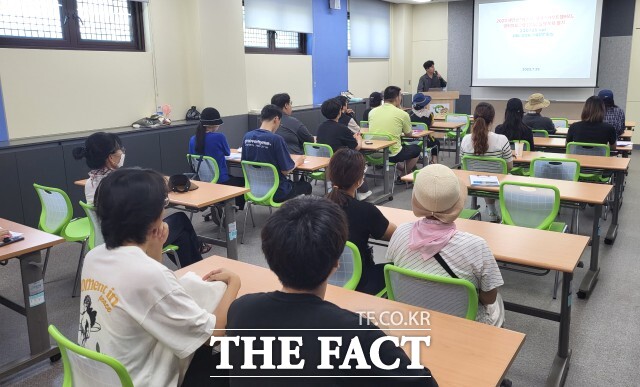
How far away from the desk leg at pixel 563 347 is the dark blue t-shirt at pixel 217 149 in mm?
3243

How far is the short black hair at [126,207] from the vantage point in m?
1.52

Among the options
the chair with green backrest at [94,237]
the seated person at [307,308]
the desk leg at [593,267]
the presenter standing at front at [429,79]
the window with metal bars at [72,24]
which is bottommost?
the desk leg at [593,267]

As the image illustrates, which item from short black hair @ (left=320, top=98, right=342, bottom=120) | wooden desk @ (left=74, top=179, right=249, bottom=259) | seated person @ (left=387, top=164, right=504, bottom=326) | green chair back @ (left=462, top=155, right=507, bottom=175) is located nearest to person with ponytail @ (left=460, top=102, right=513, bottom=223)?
green chair back @ (left=462, top=155, right=507, bottom=175)

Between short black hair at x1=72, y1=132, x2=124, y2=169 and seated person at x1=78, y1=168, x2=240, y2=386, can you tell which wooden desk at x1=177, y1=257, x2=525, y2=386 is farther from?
short black hair at x1=72, y1=132, x2=124, y2=169

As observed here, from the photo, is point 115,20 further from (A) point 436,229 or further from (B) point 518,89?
(B) point 518,89

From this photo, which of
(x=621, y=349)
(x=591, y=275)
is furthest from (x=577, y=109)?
(x=621, y=349)

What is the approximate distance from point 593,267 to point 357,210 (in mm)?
2219

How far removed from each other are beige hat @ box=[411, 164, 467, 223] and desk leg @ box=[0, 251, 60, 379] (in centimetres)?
202

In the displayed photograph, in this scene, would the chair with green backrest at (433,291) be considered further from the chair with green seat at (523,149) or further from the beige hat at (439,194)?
the chair with green seat at (523,149)

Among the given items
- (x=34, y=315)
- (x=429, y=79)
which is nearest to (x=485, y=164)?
(x=34, y=315)

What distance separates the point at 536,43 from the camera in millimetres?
9758

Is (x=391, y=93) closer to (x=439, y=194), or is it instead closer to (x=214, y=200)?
(x=214, y=200)

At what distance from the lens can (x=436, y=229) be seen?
6.77ft

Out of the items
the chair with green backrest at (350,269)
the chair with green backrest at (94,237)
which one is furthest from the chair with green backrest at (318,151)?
the chair with green backrest at (350,269)
